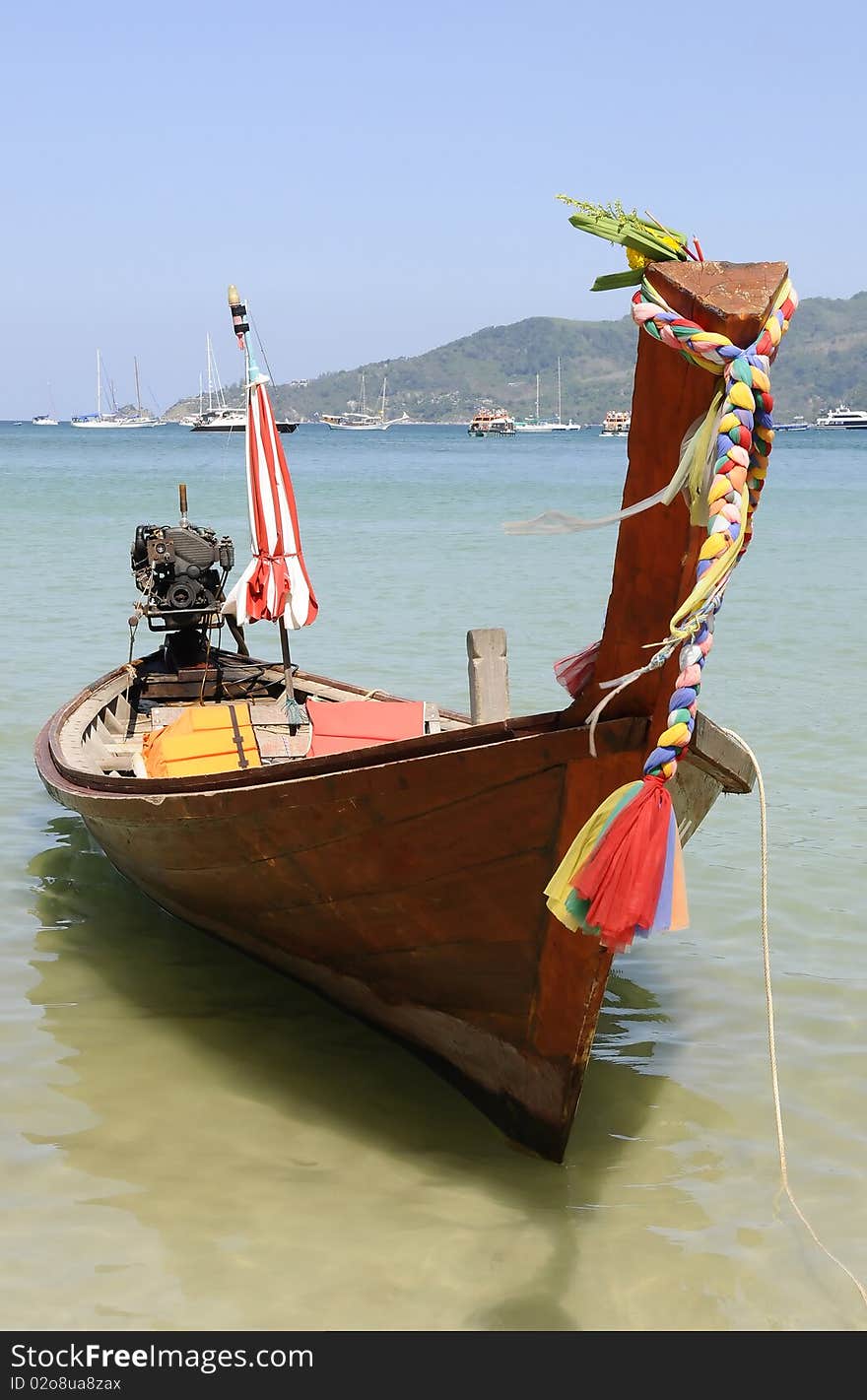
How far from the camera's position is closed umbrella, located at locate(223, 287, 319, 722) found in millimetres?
8344

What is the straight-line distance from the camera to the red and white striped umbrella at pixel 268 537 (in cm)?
835

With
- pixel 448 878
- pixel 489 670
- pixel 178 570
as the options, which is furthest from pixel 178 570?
pixel 448 878

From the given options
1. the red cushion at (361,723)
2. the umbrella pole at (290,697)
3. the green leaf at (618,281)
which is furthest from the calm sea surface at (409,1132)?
the green leaf at (618,281)

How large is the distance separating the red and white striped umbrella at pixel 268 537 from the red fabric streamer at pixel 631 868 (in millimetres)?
4931

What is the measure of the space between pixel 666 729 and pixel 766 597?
1640cm

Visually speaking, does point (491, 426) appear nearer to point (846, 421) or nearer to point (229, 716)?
point (846, 421)

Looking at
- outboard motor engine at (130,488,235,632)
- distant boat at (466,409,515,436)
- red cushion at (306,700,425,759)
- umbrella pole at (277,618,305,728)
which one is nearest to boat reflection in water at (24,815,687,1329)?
red cushion at (306,700,425,759)

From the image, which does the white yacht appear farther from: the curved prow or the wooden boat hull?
the curved prow

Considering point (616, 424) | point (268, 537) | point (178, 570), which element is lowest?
point (616, 424)

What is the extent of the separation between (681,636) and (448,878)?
1.48 meters

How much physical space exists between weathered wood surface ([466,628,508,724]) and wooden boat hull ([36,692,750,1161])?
1.43 meters

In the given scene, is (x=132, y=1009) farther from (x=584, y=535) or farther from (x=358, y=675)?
(x=584, y=535)

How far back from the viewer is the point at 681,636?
353 cm

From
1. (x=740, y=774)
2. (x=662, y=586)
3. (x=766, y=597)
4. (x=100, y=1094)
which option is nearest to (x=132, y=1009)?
(x=100, y=1094)
